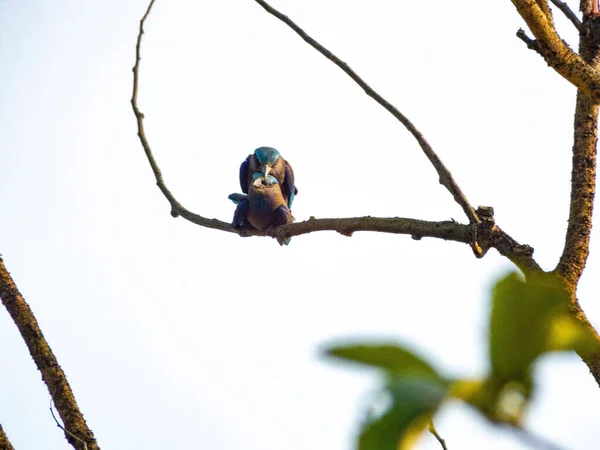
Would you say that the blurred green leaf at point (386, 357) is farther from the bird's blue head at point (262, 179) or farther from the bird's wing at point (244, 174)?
the bird's wing at point (244, 174)

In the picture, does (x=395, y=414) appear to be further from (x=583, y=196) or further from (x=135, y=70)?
(x=135, y=70)

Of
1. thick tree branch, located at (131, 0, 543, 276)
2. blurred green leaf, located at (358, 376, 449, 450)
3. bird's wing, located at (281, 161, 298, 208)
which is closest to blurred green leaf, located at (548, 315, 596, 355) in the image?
blurred green leaf, located at (358, 376, 449, 450)

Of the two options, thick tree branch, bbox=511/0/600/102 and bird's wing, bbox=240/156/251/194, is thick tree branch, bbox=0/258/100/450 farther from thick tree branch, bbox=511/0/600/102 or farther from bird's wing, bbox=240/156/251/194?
bird's wing, bbox=240/156/251/194

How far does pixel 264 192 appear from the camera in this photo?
8.45m

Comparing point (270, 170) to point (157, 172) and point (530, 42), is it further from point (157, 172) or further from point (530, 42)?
point (530, 42)

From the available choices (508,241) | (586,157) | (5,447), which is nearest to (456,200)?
(508,241)

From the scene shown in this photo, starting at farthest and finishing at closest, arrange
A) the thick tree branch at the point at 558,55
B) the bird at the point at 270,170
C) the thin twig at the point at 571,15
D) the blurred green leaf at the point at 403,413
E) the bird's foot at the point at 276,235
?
1. the bird at the point at 270,170
2. the bird's foot at the point at 276,235
3. the thin twig at the point at 571,15
4. the thick tree branch at the point at 558,55
5. the blurred green leaf at the point at 403,413

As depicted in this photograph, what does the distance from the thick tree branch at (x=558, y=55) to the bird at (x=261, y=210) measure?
456cm

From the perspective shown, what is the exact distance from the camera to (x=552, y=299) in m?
1.11

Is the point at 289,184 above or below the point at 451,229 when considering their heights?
above

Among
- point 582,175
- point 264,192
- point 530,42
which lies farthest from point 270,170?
point 530,42

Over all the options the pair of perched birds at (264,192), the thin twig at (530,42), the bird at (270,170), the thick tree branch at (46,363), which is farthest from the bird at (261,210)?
the thin twig at (530,42)

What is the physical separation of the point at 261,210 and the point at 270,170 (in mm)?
598

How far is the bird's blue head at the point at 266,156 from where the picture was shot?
28.6ft
